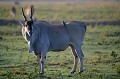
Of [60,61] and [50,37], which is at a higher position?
[50,37]

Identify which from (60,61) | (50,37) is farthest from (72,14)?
(50,37)

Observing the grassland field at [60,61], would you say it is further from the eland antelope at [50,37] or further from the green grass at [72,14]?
the green grass at [72,14]

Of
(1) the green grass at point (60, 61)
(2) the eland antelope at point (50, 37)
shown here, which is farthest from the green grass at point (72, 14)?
(2) the eland antelope at point (50, 37)

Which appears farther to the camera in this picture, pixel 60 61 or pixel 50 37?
pixel 60 61

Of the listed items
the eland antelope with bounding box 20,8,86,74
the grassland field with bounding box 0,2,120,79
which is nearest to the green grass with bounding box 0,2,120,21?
the grassland field with bounding box 0,2,120,79

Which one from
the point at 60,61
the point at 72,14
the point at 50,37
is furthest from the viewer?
the point at 72,14

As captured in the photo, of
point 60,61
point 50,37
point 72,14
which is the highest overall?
point 72,14

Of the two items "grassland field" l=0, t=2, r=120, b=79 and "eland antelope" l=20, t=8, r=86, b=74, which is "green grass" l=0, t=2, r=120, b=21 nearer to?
"grassland field" l=0, t=2, r=120, b=79

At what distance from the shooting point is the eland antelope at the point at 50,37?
13573 mm

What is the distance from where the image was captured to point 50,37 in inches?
562

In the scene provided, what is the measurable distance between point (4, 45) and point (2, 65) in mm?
4949

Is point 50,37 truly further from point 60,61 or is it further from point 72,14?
point 72,14

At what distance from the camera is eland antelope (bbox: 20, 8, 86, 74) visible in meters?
13.6

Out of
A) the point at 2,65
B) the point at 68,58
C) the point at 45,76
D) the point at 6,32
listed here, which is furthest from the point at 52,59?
the point at 6,32
